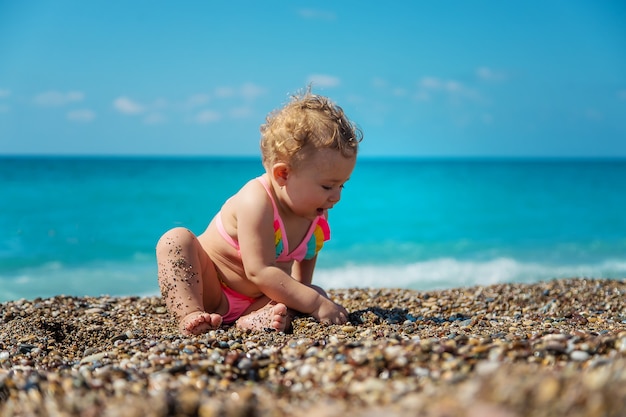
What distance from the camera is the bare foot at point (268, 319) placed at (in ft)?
14.9

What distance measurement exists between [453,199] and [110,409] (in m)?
35.0

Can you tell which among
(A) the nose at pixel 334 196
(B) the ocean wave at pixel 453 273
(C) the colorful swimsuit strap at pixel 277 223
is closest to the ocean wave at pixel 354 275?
(B) the ocean wave at pixel 453 273

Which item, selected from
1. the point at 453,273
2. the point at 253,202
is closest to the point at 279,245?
the point at 253,202

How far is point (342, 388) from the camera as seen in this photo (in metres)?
2.56

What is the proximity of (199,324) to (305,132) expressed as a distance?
63.3 inches

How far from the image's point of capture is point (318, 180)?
15.6 feet

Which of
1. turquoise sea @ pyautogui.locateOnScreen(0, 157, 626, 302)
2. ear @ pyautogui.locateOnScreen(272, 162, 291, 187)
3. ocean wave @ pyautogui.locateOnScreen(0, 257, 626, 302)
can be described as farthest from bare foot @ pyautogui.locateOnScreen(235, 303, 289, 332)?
turquoise sea @ pyautogui.locateOnScreen(0, 157, 626, 302)

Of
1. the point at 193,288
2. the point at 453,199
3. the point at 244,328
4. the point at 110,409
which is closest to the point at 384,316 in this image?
the point at 244,328

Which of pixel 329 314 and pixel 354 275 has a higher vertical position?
pixel 354 275

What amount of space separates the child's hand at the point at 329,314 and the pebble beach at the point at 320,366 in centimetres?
15

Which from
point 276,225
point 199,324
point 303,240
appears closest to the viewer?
point 199,324

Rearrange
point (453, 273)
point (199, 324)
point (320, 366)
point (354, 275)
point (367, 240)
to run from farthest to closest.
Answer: point (367, 240), point (453, 273), point (354, 275), point (199, 324), point (320, 366)

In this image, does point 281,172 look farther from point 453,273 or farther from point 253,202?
point 453,273

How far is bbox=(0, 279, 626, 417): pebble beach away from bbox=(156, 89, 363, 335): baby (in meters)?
0.21
